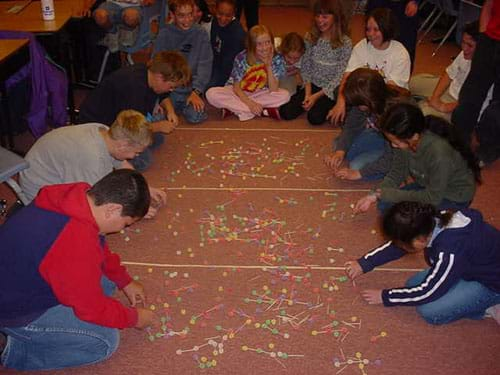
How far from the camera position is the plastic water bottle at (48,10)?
408 centimetres

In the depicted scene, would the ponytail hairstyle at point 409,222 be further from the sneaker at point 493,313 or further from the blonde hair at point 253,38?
the blonde hair at point 253,38

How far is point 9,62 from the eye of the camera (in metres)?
3.39

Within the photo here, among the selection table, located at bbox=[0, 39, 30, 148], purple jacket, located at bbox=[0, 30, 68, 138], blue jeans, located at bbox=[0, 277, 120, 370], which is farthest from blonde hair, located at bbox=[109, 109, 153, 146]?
purple jacket, located at bbox=[0, 30, 68, 138]

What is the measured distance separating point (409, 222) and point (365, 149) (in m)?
1.64

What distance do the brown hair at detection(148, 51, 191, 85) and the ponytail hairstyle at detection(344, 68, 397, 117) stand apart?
3.39 ft

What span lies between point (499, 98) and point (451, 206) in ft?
4.42

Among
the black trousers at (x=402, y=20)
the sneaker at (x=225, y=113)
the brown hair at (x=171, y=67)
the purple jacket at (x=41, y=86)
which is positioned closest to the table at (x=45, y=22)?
the purple jacket at (x=41, y=86)

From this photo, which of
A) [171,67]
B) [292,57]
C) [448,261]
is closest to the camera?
[448,261]

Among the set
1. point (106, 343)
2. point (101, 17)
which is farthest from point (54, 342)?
point (101, 17)

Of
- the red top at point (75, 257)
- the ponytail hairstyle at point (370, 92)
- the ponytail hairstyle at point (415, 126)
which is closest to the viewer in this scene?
the red top at point (75, 257)

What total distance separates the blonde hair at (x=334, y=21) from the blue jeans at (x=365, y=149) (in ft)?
3.19

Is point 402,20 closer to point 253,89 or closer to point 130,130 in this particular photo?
point 253,89

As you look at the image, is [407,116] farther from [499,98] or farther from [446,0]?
[446,0]

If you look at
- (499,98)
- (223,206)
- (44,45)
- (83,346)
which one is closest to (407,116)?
(223,206)
